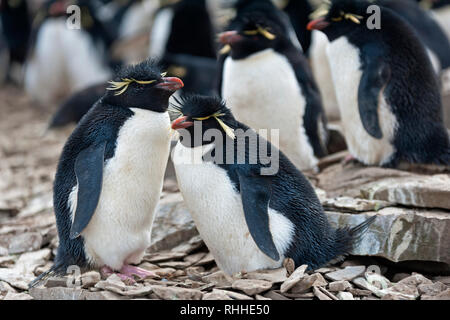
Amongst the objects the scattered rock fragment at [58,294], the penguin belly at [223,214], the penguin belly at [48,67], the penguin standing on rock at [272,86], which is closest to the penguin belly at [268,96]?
the penguin standing on rock at [272,86]

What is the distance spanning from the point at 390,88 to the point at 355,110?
0.26 m

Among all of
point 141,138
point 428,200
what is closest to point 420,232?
point 428,200

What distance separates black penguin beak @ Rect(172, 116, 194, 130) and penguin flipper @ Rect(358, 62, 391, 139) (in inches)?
48.5

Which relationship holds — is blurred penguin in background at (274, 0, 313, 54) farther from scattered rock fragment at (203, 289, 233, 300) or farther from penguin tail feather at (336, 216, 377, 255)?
scattered rock fragment at (203, 289, 233, 300)

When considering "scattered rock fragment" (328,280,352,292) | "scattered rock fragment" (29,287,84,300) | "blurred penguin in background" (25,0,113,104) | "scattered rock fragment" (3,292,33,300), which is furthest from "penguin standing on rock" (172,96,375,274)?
"blurred penguin in background" (25,0,113,104)

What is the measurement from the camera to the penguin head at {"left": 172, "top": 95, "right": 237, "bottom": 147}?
11.2 feet

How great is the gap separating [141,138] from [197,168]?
305 millimetres

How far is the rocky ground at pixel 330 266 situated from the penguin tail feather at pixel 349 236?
1.4 inches

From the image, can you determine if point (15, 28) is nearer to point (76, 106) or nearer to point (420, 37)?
point (76, 106)

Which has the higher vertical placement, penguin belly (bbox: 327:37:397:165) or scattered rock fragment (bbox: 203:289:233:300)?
penguin belly (bbox: 327:37:397:165)

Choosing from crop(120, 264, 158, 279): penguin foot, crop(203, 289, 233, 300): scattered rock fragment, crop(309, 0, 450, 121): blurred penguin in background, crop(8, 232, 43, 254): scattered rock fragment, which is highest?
crop(309, 0, 450, 121): blurred penguin in background

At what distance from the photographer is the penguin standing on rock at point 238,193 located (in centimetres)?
334
